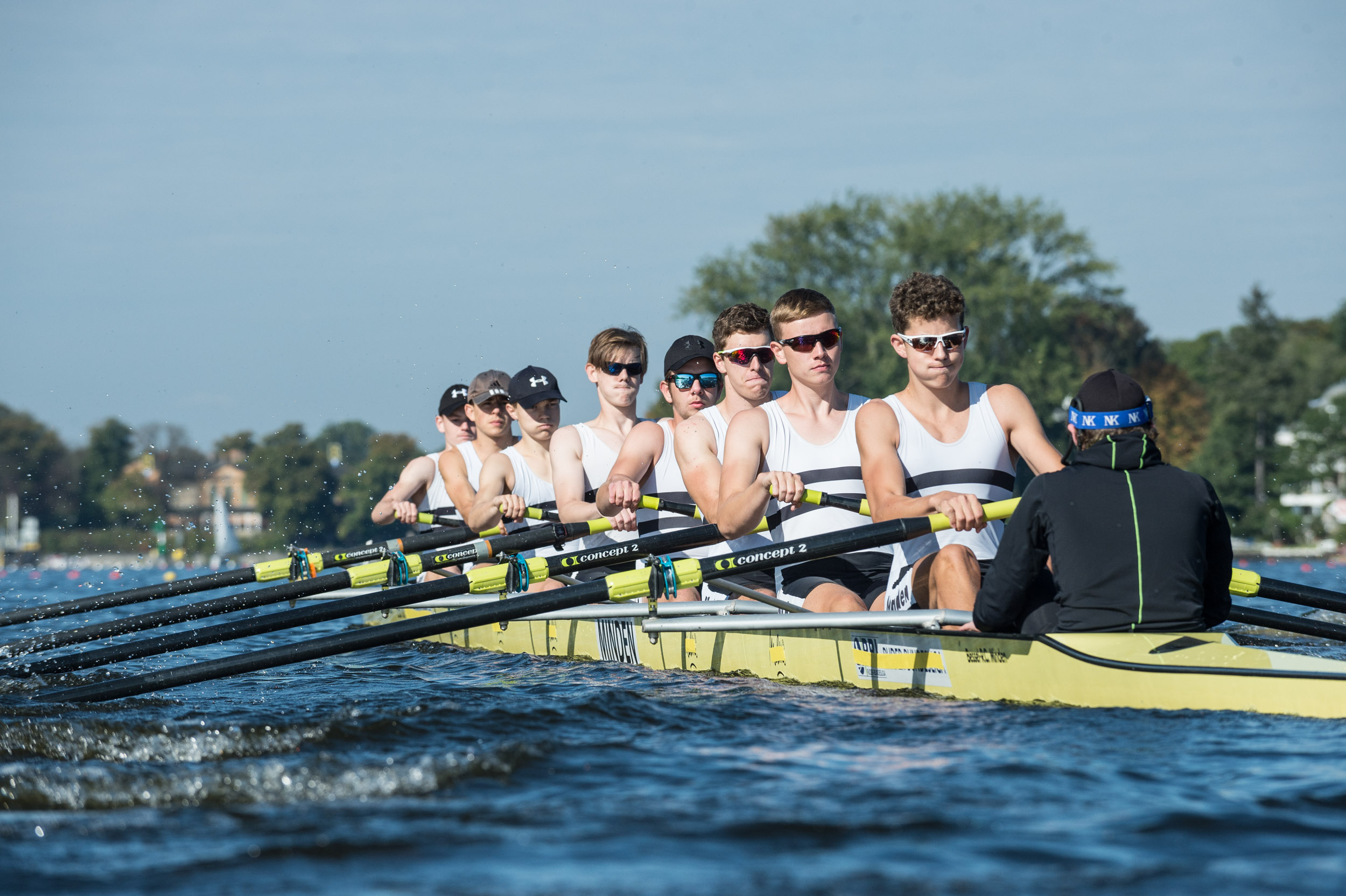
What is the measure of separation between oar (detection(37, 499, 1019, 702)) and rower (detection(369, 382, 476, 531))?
20.6 feet

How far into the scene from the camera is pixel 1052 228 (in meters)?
46.5

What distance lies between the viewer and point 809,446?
6855mm

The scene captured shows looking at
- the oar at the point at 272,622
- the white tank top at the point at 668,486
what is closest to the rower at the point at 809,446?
the oar at the point at 272,622

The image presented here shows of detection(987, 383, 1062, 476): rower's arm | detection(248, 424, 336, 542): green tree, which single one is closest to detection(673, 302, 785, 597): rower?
detection(987, 383, 1062, 476): rower's arm

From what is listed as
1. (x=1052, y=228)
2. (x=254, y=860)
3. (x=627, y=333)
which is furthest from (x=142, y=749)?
(x=1052, y=228)

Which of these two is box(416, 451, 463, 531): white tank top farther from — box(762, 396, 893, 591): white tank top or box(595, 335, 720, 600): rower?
box(762, 396, 893, 591): white tank top

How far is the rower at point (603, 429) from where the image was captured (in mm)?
8609

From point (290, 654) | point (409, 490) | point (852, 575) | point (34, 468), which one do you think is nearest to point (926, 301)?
point (852, 575)

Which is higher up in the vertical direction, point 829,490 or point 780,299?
point 780,299

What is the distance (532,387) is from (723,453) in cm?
307

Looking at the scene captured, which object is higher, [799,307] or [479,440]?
[799,307]

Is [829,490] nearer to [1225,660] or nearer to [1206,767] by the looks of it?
[1225,660]

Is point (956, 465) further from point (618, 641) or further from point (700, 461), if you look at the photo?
point (618, 641)

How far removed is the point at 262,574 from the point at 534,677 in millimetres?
3003
